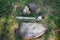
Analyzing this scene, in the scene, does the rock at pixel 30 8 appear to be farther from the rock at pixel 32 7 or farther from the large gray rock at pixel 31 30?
the large gray rock at pixel 31 30

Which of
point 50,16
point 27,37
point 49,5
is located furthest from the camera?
point 49,5

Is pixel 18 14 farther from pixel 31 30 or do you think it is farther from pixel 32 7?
pixel 31 30

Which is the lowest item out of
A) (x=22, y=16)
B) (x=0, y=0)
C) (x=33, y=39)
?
(x=33, y=39)

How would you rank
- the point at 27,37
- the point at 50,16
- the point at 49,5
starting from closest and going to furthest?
1. the point at 27,37
2. the point at 50,16
3. the point at 49,5

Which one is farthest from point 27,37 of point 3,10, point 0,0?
point 0,0

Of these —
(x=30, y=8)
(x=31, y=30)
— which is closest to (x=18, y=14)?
(x=30, y=8)

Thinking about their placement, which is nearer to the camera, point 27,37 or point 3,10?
point 27,37

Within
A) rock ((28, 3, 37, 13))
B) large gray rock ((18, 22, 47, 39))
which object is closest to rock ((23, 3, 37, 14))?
rock ((28, 3, 37, 13))

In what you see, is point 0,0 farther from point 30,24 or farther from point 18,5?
point 30,24
